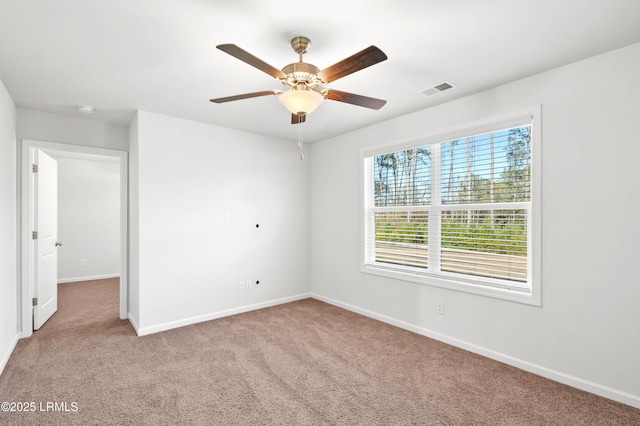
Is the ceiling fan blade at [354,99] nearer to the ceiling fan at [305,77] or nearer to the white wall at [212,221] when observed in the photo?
the ceiling fan at [305,77]

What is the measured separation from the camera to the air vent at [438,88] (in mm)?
2789

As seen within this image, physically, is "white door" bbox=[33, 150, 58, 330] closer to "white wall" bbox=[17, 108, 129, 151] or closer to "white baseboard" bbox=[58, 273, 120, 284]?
"white wall" bbox=[17, 108, 129, 151]

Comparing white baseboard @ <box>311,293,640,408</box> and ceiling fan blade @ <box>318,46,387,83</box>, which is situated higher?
ceiling fan blade @ <box>318,46,387,83</box>

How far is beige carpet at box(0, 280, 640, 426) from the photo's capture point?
2.08 metres

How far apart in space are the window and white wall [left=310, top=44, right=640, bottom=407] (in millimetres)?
126

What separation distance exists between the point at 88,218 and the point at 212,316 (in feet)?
13.9

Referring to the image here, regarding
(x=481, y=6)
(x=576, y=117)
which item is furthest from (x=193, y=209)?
(x=576, y=117)

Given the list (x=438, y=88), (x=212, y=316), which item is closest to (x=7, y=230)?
(x=212, y=316)

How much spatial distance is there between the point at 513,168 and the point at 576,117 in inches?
22.8

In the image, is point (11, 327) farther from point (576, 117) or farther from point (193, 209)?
point (576, 117)

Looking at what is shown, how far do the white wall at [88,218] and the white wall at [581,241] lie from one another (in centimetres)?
652

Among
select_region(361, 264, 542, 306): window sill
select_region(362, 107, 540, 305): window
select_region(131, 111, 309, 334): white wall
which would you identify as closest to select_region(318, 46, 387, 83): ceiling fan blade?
select_region(362, 107, 540, 305): window

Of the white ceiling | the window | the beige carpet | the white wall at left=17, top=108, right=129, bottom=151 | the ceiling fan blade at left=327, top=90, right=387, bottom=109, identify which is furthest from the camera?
the white wall at left=17, top=108, right=129, bottom=151

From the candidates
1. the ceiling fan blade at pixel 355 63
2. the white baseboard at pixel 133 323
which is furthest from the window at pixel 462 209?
the white baseboard at pixel 133 323
